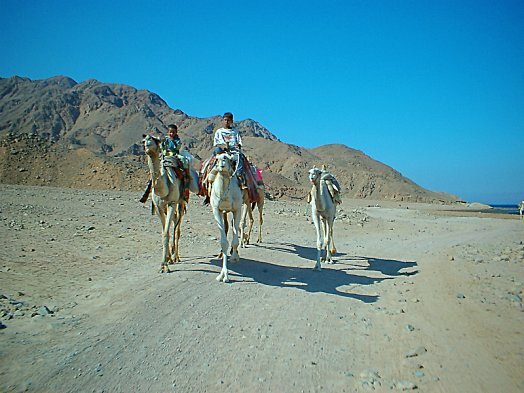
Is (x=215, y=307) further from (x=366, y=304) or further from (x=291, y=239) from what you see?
(x=291, y=239)

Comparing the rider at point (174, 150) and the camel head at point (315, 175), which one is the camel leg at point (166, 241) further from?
the camel head at point (315, 175)

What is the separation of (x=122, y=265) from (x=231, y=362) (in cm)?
583

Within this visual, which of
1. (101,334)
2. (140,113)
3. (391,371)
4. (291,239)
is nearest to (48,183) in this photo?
(291,239)

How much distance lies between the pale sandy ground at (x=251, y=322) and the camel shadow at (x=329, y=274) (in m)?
0.05

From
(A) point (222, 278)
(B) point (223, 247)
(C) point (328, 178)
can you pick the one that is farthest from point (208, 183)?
(C) point (328, 178)

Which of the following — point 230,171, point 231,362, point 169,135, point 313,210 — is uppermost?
point 169,135

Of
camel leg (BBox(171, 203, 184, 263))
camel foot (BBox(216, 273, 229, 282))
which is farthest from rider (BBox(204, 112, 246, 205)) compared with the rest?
camel foot (BBox(216, 273, 229, 282))

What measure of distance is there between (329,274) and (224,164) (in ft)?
13.0

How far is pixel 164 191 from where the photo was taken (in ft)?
31.5

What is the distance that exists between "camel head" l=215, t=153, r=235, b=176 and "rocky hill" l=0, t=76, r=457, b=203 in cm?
3301

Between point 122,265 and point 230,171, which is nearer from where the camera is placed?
point 230,171

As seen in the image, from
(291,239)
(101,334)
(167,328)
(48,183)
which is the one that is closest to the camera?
(101,334)

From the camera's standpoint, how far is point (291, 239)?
54.7 feet

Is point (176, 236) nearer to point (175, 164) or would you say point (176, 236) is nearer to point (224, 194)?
point (175, 164)
